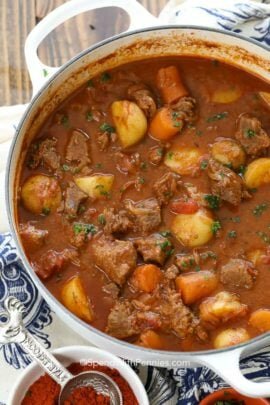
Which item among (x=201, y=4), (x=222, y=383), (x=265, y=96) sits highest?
(x=201, y=4)

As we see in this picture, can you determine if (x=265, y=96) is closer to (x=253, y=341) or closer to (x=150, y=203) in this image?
(x=150, y=203)

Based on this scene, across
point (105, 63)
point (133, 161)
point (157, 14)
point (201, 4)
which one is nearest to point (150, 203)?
point (133, 161)

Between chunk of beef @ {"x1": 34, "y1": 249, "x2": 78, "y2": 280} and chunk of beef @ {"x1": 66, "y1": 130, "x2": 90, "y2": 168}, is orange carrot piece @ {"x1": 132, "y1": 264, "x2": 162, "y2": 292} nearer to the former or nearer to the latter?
chunk of beef @ {"x1": 34, "y1": 249, "x2": 78, "y2": 280}

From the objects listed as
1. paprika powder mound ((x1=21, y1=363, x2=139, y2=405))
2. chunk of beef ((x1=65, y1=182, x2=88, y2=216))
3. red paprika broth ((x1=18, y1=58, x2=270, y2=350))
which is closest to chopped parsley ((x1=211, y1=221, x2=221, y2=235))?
red paprika broth ((x1=18, y1=58, x2=270, y2=350))

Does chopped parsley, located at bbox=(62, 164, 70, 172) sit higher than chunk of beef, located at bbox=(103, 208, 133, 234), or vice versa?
chopped parsley, located at bbox=(62, 164, 70, 172)

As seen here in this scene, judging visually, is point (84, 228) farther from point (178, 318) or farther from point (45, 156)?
point (178, 318)
